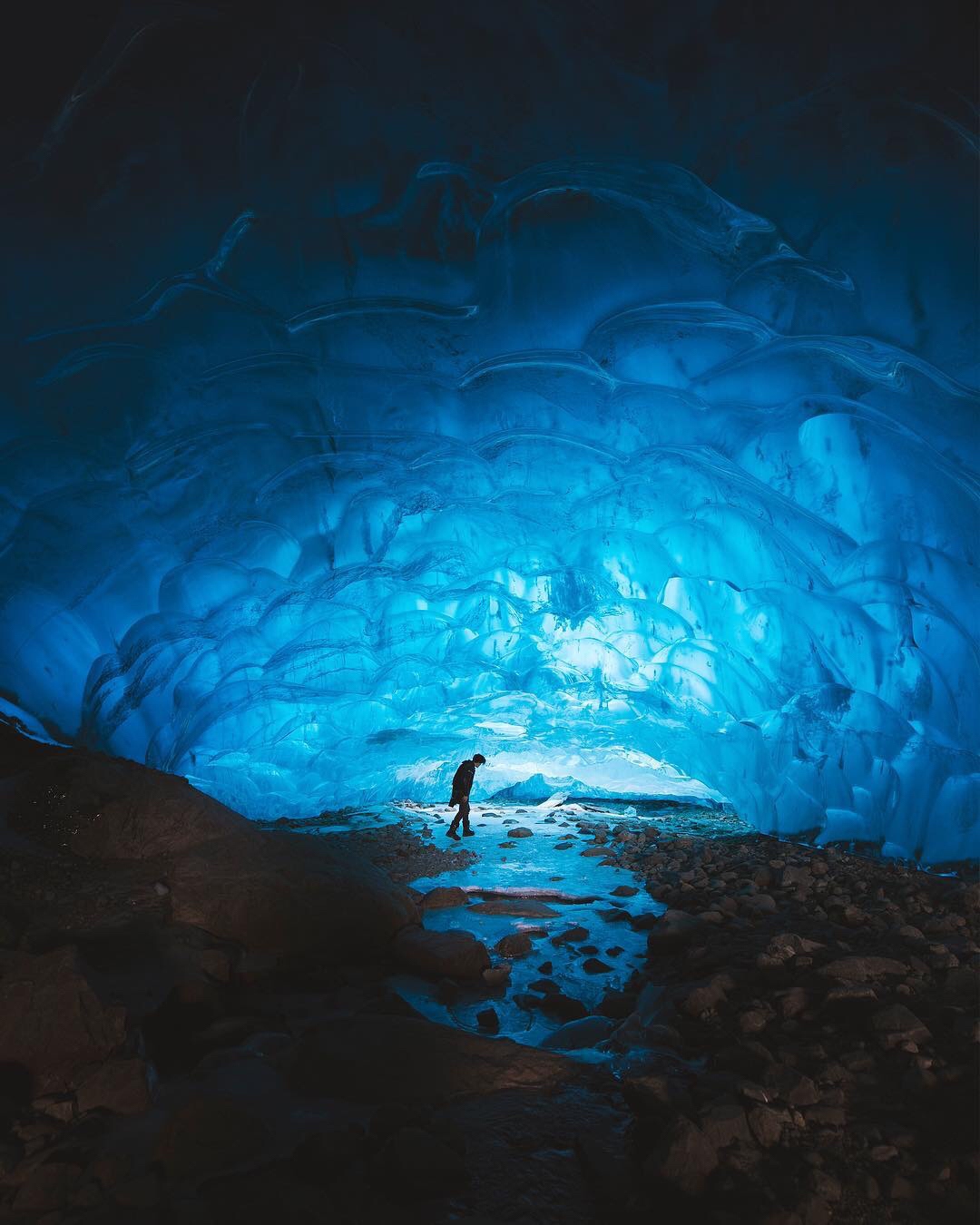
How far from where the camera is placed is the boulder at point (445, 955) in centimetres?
427

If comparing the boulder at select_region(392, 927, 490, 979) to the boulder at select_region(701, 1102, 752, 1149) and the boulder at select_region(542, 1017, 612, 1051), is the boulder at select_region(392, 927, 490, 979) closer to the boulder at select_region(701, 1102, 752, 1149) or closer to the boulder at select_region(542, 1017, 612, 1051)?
the boulder at select_region(542, 1017, 612, 1051)

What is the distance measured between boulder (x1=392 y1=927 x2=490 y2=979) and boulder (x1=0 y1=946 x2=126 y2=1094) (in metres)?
1.99

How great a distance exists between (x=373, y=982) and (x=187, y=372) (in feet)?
20.6

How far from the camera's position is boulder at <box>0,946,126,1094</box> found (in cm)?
255

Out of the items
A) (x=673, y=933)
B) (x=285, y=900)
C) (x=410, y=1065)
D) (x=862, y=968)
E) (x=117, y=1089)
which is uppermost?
(x=862, y=968)

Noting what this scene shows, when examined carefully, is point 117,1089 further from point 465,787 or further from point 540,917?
point 465,787

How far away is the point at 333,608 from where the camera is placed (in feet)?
39.2

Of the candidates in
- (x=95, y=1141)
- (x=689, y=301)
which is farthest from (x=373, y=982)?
(x=689, y=301)

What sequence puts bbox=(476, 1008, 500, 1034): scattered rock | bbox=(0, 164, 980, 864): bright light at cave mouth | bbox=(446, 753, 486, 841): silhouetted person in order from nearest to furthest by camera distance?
1. bbox=(476, 1008, 500, 1034): scattered rock
2. bbox=(0, 164, 980, 864): bright light at cave mouth
3. bbox=(446, 753, 486, 841): silhouetted person

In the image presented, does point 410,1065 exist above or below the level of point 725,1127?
below

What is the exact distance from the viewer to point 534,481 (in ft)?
29.9

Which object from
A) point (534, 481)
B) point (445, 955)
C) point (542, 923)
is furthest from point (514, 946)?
point (534, 481)

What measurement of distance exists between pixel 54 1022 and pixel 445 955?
2285mm

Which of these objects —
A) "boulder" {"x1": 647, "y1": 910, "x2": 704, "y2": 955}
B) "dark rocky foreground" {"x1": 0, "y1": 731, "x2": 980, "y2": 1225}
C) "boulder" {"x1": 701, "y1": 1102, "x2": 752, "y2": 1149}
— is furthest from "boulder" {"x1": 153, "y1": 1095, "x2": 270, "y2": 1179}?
"boulder" {"x1": 647, "y1": 910, "x2": 704, "y2": 955}
